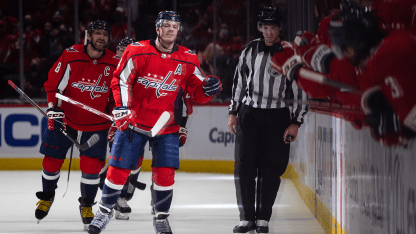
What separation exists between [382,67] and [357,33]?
258 millimetres

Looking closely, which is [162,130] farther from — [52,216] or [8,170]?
[8,170]

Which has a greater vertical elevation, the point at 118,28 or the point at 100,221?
the point at 118,28

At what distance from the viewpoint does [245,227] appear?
326 cm

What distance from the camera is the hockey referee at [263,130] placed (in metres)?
3.29

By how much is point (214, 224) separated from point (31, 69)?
17.3ft

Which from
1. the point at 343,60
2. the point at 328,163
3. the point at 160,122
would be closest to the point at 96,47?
the point at 160,122

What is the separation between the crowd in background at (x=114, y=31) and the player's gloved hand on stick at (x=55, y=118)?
370 cm

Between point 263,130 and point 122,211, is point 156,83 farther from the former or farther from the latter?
point 122,211

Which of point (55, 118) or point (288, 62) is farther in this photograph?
point (55, 118)

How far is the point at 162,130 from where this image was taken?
295 centimetres

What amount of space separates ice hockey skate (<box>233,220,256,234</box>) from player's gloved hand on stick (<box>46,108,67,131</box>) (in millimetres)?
1246

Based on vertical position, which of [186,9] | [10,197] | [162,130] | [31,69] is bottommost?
[10,197]

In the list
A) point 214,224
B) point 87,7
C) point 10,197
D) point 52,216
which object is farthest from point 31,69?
point 214,224

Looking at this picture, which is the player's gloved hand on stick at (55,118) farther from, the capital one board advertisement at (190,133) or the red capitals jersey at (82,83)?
the capital one board advertisement at (190,133)
